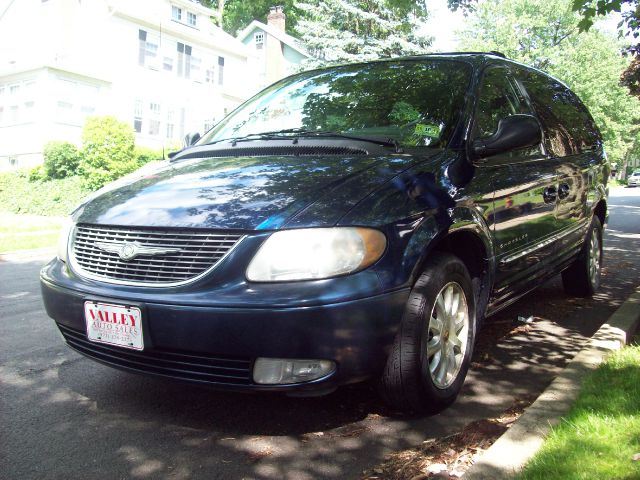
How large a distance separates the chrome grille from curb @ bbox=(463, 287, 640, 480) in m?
1.34

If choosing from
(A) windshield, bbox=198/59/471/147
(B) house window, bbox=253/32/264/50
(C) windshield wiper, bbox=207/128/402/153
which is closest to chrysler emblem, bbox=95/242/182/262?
(C) windshield wiper, bbox=207/128/402/153

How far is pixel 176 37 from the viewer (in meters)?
29.7

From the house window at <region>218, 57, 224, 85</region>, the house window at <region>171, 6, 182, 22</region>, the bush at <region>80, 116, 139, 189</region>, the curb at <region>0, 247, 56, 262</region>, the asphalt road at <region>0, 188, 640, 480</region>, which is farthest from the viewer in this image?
the house window at <region>218, 57, 224, 85</region>

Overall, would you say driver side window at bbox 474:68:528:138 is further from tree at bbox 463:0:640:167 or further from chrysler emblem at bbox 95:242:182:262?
tree at bbox 463:0:640:167

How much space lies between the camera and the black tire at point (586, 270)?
5.77 m

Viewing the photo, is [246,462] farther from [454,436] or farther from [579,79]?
[579,79]

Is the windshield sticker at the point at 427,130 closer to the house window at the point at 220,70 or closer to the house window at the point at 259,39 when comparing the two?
the house window at the point at 220,70

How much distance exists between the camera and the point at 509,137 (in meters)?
3.41

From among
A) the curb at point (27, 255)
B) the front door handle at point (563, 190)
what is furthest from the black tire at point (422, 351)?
the curb at point (27, 255)

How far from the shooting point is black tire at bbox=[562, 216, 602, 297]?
5.77 m

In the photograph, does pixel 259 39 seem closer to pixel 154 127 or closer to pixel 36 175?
pixel 154 127

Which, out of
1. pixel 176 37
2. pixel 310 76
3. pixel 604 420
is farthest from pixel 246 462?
pixel 176 37

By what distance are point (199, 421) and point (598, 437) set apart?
181 cm

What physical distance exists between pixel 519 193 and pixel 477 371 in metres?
1.14
